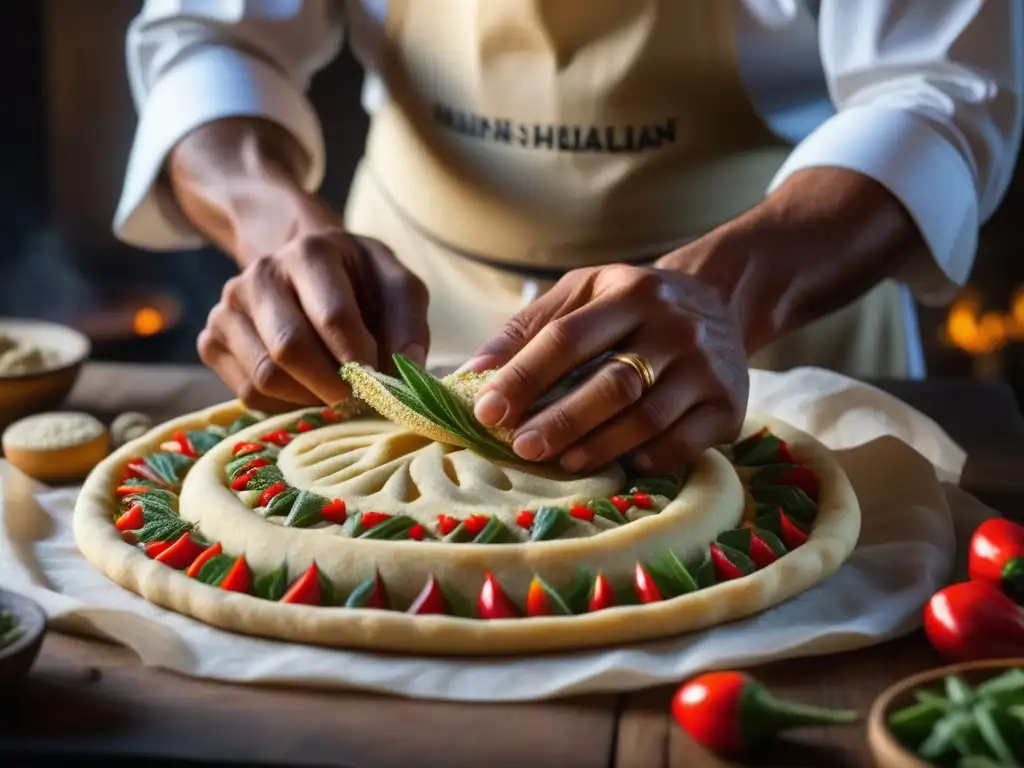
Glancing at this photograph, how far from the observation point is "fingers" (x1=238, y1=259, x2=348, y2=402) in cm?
213

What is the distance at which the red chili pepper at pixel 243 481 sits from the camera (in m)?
1.96

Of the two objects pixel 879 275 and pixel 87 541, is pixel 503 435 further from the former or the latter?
pixel 879 275

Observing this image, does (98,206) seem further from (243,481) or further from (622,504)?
(622,504)

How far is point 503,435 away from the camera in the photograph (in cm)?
190

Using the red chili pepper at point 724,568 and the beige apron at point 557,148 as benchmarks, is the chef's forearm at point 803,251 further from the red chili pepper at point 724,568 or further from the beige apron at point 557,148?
the red chili pepper at point 724,568

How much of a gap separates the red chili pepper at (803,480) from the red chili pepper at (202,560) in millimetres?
873

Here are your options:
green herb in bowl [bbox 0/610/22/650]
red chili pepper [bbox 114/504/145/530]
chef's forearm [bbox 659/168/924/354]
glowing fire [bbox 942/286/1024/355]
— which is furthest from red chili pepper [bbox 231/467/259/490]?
glowing fire [bbox 942/286/1024/355]

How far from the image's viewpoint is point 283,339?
2129 millimetres

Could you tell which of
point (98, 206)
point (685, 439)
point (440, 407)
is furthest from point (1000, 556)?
point (98, 206)

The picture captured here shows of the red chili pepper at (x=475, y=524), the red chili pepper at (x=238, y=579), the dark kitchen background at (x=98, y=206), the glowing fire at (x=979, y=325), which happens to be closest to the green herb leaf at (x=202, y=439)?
the red chili pepper at (x=238, y=579)

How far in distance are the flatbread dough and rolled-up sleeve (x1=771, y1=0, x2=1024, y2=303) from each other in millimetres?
610

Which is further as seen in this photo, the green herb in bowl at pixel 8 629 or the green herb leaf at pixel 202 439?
the green herb leaf at pixel 202 439

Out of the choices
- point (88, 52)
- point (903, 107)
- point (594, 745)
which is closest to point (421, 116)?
point (903, 107)

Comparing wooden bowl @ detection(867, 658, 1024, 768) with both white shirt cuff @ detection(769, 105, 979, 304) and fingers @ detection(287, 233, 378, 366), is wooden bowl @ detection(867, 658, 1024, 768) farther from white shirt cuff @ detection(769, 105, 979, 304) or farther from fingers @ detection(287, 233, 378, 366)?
white shirt cuff @ detection(769, 105, 979, 304)
